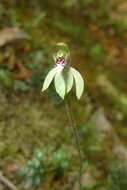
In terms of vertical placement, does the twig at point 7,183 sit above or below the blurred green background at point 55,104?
below

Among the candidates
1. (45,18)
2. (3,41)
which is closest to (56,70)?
(3,41)

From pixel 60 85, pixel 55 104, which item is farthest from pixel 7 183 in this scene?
pixel 60 85

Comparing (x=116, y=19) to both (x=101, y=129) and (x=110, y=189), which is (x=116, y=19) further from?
(x=110, y=189)

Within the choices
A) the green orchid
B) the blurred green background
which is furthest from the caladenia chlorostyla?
the blurred green background

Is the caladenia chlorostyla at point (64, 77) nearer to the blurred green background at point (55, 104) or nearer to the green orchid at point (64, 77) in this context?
the green orchid at point (64, 77)

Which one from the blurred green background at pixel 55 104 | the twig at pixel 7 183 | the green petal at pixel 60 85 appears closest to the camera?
the green petal at pixel 60 85

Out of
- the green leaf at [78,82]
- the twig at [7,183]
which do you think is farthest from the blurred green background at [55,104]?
the green leaf at [78,82]
